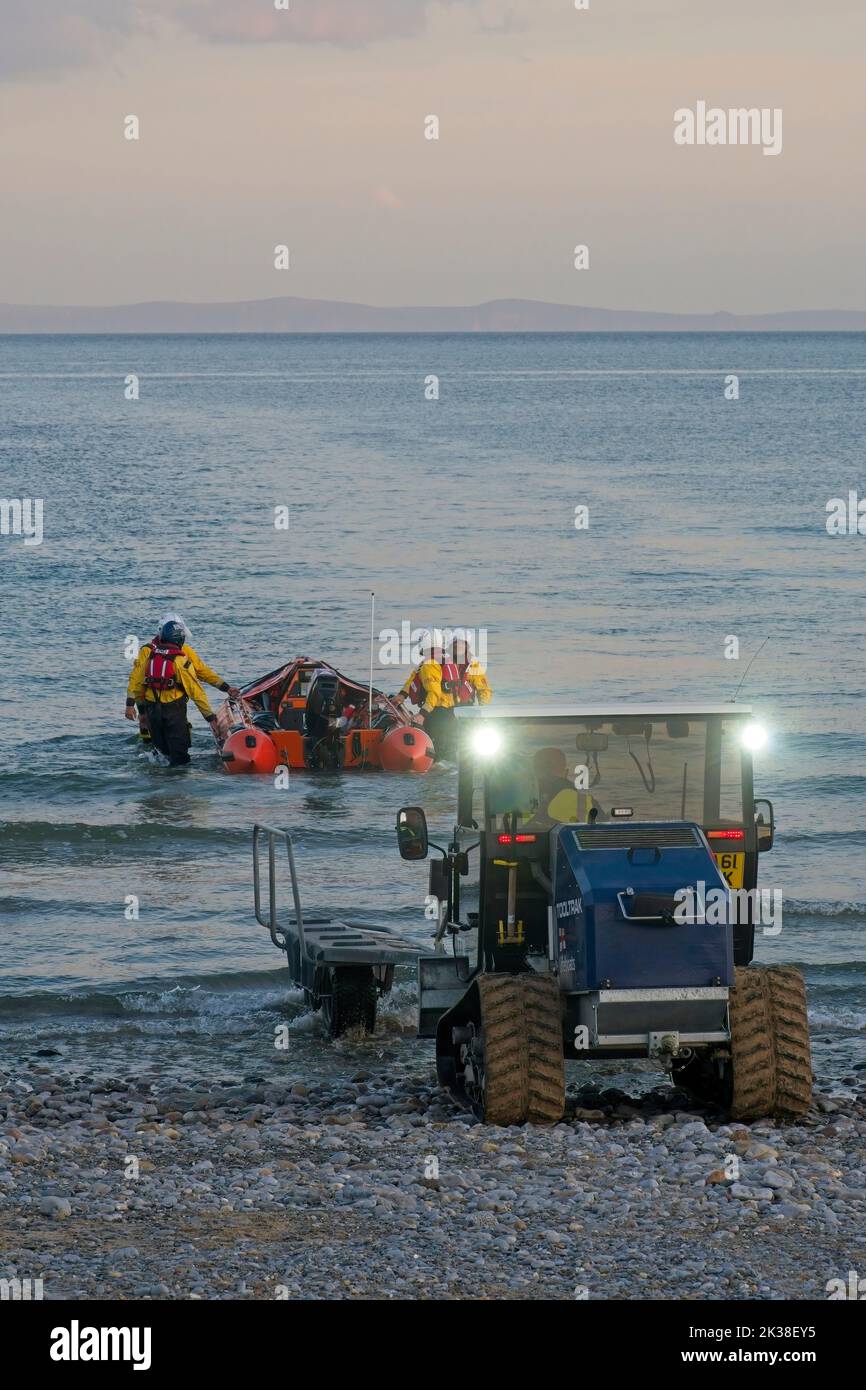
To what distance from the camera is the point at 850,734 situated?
2712 cm

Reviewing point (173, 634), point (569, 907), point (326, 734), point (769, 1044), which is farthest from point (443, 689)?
point (569, 907)

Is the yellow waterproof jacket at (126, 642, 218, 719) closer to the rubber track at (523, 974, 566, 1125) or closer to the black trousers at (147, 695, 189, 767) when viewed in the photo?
the black trousers at (147, 695, 189, 767)

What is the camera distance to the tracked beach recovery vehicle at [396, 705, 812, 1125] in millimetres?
9945

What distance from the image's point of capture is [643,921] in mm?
9867

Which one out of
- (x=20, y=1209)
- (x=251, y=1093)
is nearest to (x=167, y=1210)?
(x=20, y=1209)

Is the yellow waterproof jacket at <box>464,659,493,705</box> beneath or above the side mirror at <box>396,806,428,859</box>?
above

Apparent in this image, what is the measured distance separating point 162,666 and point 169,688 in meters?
0.46

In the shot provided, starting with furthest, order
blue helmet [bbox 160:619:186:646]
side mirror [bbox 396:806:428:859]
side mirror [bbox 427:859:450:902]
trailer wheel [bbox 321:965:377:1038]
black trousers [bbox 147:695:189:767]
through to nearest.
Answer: black trousers [bbox 147:695:189:767], blue helmet [bbox 160:619:186:646], trailer wheel [bbox 321:965:377:1038], side mirror [bbox 427:859:450:902], side mirror [bbox 396:806:428:859]

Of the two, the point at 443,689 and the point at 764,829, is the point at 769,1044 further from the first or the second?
the point at 443,689

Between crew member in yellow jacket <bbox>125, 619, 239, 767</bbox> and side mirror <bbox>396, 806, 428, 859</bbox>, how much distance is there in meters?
13.3

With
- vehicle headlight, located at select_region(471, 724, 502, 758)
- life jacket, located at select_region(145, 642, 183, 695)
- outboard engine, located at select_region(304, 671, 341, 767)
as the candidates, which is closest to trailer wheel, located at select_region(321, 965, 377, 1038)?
vehicle headlight, located at select_region(471, 724, 502, 758)

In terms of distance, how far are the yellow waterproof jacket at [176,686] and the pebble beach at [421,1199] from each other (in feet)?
41.1
